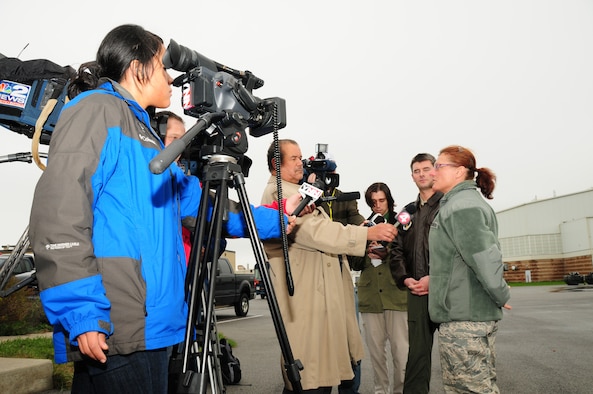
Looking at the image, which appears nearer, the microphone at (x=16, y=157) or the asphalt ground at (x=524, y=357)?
the microphone at (x=16, y=157)

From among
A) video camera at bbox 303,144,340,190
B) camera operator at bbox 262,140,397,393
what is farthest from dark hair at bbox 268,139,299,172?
video camera at bbox 303,144,340,190

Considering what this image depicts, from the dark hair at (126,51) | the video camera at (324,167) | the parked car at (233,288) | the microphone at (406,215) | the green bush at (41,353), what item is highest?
the dark hair at (126,51)

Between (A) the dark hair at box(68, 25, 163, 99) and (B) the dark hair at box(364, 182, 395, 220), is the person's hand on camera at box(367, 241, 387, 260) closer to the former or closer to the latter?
(B) the dark hair at box(364, 182, 395, 220)

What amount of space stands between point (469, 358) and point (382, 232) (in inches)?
39.4

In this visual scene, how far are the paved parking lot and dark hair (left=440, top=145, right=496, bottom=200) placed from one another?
2692 mm

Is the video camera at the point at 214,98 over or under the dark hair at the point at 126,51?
under

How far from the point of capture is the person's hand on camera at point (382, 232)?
354cm

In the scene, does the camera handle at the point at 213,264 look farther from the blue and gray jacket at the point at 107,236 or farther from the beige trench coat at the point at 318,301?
the beige trench coat at the point at 318,301

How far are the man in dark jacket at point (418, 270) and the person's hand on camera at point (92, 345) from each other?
10.6 feet

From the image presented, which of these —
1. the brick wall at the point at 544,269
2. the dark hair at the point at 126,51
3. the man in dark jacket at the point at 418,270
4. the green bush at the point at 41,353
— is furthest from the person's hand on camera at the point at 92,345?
the brick wall at the point at 544,269

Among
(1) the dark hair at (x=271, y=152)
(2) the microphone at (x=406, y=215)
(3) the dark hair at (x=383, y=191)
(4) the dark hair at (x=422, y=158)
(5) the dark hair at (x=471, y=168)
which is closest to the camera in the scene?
(5) the dark hair at (x=471, y=168)

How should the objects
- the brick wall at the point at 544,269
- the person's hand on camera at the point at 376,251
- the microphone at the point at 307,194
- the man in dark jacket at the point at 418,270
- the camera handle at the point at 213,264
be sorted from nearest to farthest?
the camera handle at the point at 213,264
the microphone at the point at 307,194
the man in dark jacket at the point at 418,270
the person's hand on camera at the point at 376,251
the brick wall at the point at 544,269

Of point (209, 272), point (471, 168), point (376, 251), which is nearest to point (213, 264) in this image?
point (209, 272)

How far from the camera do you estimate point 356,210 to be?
563 cm
